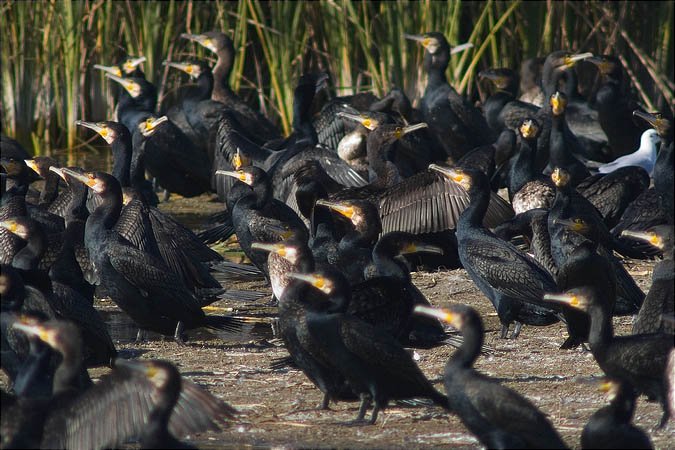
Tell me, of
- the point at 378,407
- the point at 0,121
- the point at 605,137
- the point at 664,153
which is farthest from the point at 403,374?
the point at 0,121

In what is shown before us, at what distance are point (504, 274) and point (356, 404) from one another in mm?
1702

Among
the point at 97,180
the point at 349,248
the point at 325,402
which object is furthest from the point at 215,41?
the point at 325,402

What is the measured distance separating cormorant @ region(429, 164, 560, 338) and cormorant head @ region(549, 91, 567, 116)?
3297 mm

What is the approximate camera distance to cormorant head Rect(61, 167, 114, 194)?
866 cm

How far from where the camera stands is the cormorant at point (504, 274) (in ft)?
27.2

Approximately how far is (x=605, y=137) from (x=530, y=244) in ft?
17.4

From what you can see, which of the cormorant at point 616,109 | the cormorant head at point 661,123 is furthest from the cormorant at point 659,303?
the cormorant at point 616,109

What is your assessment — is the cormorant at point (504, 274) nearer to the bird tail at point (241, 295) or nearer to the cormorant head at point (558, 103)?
the bird tail at point (241, 295)

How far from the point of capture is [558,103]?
12039 millimetres

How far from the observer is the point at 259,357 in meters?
7.86

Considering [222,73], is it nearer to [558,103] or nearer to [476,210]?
[558,103]

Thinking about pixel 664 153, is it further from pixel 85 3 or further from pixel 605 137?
pixel 85 3

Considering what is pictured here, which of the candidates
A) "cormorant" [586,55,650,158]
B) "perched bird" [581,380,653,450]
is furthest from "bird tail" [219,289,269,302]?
"cormorant" [586,55,650,158]

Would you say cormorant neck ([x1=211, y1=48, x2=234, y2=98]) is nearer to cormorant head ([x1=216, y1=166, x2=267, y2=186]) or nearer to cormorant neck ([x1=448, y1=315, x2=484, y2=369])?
cormorant head ([x1=216, y1=166, x2=267, y2=186])
